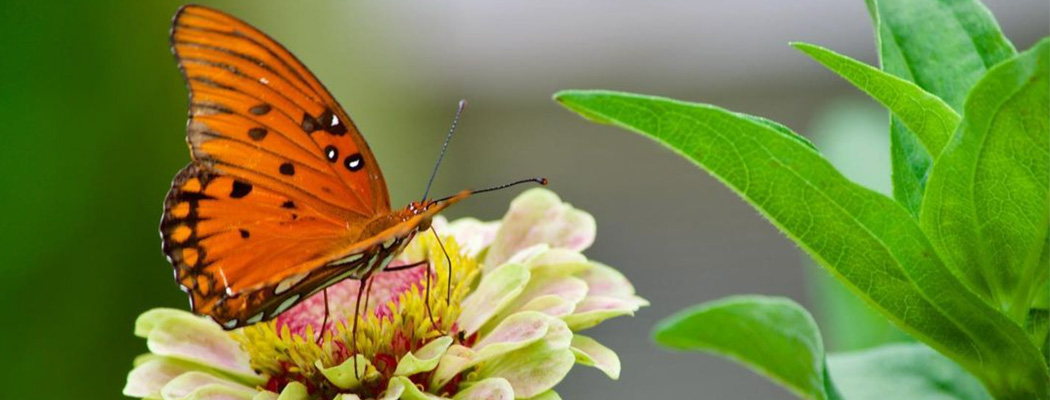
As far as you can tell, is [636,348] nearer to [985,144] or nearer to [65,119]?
[65,119]

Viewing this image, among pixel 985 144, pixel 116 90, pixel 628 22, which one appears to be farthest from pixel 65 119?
pixel 985 144

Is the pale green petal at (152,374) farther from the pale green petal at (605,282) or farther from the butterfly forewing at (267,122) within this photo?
the pale green petal at (605,282)

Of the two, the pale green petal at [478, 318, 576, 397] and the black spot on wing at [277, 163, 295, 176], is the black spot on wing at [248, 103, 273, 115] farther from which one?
the pale green petal at [478, 318, 576, 397]

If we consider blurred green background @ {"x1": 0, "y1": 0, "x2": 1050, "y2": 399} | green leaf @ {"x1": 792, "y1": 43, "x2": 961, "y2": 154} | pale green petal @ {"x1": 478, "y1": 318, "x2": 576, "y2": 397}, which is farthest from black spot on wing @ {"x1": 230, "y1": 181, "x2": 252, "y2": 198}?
blurred green background @ {"x1": 0, "y1": 0, "x2": 1050, "y2": 399}

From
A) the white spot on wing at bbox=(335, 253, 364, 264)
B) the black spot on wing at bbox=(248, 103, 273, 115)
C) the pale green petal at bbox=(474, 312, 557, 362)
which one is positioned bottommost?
the pale green petal at bbox=(474, 312, 557, 362)

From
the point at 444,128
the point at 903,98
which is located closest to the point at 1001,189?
the point at 903,98
